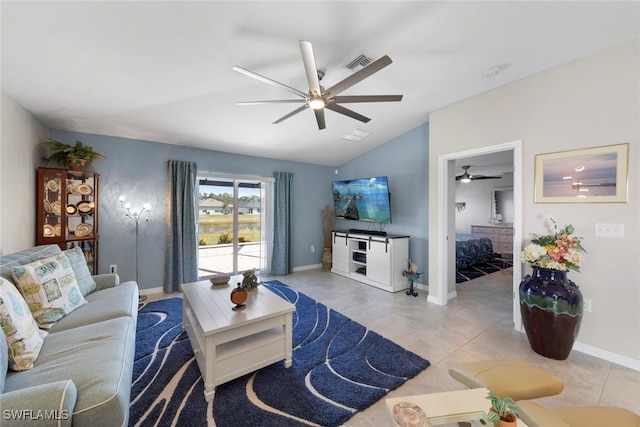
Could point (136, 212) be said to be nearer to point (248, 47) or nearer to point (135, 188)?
point (135, 188)

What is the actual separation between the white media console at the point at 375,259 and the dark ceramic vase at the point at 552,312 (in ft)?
6.15

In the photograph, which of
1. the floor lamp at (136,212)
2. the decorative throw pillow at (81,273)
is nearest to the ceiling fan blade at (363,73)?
the decorative throw pillow at (81,273)

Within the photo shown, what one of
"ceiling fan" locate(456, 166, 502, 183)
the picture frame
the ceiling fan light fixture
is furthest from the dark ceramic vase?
"ceiling fan" locate(456, 166, 502, 183)

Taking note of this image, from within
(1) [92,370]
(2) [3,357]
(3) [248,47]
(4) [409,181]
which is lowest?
(1) [92,370]

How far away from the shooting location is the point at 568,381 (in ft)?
6.19

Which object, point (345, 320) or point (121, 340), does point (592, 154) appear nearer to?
point (345, 320)

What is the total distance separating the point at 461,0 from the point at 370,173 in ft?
11.4

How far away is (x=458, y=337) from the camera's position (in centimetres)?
252

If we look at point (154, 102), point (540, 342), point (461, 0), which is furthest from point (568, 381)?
point (154, 102)

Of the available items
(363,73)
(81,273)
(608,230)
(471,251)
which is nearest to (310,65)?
(363,73)

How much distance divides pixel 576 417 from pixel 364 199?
3832 mm

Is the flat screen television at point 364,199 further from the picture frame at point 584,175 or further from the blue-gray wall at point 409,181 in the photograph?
the picture frame at point 584,175

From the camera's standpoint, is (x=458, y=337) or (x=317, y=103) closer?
(x=317, y=103)

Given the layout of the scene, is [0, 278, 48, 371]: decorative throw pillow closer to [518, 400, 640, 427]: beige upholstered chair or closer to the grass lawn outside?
[518, 400, 640, 427]: beige upholstered chair
